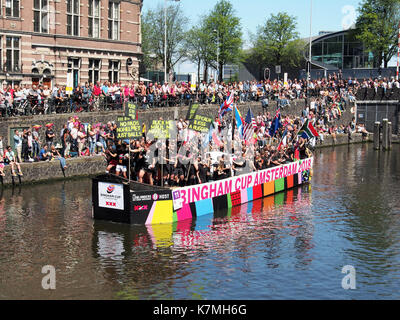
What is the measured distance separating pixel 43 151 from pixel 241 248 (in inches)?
573

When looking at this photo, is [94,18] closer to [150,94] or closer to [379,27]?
[150,94]

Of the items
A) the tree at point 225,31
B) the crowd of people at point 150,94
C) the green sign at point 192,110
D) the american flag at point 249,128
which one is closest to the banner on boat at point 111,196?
the green sign at point 192,110

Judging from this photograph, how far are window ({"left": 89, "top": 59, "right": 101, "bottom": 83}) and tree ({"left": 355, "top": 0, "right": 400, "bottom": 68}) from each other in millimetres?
40723

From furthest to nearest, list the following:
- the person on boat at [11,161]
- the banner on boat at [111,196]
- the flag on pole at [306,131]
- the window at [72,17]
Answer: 1. the window at [72,17]
2. the flag on pole at [306,131]
3. the person on boat at [11,161]
4. the banner on boat at [111,196]

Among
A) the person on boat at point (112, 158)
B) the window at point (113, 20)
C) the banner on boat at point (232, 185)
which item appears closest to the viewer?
the banner on boat at point (232, 185)

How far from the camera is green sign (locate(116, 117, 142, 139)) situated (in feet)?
67.3

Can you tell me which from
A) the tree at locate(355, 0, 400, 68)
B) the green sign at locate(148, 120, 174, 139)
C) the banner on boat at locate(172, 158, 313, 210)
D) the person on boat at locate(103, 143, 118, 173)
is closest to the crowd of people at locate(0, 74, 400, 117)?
the person on boat at locate(103, 143, 118, 173)

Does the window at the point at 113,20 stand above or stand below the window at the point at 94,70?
above

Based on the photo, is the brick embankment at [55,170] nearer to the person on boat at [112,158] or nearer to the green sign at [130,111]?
the person on boat at [112,158]

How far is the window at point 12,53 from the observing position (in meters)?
37.1

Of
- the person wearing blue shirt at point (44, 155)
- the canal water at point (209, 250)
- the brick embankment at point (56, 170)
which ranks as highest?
the person wearing blue shirt at point (44, 155)

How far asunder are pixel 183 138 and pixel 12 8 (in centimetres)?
1933

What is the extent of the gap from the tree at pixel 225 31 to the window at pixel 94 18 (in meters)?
31.3

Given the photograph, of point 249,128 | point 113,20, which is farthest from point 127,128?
point 113,20
